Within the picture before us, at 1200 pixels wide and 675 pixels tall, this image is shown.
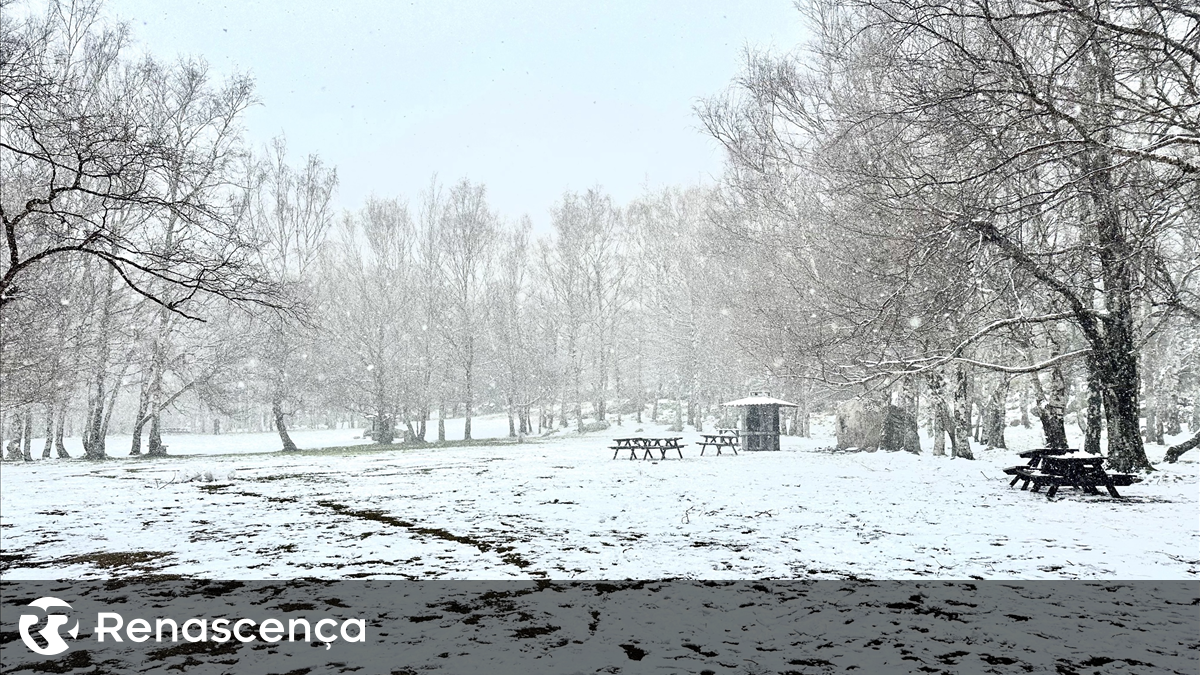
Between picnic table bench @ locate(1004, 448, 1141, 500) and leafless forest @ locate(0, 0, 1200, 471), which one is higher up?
leafless forest @ locate(0, 0, 1200, 471)

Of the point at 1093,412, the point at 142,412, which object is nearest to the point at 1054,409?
the point at 1093,412

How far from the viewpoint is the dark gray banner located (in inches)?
119

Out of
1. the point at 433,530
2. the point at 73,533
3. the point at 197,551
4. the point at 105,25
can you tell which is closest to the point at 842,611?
the point at 433,530

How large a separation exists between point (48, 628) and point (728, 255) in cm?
1884

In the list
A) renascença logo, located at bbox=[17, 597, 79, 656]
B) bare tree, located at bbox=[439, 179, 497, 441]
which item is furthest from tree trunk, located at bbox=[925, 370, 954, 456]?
bare tree, located at bbox=[439, 179, 497, 441]

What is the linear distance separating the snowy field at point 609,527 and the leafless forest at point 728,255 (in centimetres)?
259

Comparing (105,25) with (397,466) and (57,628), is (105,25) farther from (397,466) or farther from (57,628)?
(57,628)

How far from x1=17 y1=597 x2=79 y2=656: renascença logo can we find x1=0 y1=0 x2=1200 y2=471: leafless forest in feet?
11.2

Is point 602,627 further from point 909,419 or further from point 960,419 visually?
point 909,419

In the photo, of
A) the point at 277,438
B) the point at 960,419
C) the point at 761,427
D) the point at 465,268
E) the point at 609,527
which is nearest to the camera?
the point at 609,527

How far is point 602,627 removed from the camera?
11.6 ft

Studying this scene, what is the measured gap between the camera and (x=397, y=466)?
15.5 metres

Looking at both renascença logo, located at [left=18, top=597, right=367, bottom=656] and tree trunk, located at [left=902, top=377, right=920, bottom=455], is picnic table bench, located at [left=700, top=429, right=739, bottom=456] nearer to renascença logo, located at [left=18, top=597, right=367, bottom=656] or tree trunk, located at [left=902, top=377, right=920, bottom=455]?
tree trunk, located at [left=902, top=377, right=920, bottom=455]

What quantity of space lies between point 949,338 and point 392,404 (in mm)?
22306
